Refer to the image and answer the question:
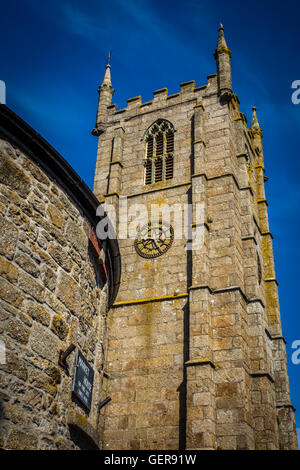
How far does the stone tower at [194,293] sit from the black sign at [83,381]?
5828 millimetres

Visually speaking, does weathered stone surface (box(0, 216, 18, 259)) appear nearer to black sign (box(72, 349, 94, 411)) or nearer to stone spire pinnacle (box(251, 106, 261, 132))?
black sign (box(72, 349, 94, 411))

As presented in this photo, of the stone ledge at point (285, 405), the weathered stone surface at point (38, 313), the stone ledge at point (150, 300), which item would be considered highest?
the stone ledge at point (150, 300)

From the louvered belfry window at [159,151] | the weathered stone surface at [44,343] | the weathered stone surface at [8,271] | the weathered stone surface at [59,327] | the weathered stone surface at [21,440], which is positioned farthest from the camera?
the louvered belfry window at [159,151]

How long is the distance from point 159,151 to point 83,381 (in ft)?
47.2

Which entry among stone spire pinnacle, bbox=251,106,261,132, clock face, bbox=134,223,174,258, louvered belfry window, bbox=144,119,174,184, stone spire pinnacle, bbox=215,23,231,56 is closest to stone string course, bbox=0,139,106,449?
clock face, bbox=134,223,174,258

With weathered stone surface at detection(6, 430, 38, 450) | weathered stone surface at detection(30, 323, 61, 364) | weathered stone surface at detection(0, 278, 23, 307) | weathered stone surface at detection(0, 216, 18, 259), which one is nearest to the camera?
weathered stone surface at detection(6, 430, 38, 450)

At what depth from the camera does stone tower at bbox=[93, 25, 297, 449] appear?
1529 cm

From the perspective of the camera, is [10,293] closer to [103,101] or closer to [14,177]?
[14,177]

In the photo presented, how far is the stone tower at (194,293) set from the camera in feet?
50.2

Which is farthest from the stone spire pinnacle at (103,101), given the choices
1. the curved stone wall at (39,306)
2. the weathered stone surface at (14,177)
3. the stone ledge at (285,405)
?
the weathered stone surface at (14,177)

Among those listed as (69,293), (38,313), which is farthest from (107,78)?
(38,313)

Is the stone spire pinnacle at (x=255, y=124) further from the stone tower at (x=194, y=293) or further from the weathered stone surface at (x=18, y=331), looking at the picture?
the weathered stone surface at (x=18, y=331)

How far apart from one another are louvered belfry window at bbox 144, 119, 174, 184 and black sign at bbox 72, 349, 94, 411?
490 inches

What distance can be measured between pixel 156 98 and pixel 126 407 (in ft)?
45.1
